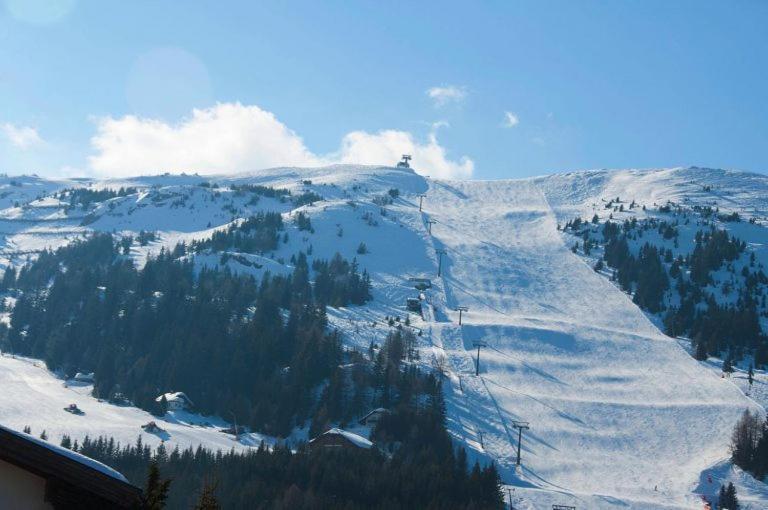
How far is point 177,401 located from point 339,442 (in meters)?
21.8

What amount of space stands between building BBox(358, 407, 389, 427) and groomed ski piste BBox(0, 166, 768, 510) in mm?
6128

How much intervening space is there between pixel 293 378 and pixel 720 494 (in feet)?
126

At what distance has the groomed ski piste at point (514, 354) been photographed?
6631 cm

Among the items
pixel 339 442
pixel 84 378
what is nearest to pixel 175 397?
pixel 84 378

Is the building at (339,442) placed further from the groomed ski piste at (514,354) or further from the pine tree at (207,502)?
the pine tree at (207,502)

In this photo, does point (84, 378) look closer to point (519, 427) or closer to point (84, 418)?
point (84, 418)

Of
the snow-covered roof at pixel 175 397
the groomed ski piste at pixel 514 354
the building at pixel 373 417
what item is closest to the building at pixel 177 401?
the snow-covered roof at pixel 175 397

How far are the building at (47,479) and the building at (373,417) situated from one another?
64.8 m

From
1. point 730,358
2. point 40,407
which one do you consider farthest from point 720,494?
point 40,407

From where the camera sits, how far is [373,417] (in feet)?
232

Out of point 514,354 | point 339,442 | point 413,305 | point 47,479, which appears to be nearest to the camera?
point 47,479

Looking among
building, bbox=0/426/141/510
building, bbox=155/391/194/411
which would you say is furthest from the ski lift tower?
building, bbox=0/426/141/510

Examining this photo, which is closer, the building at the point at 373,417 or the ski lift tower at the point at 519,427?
the ski lift tower at the point at 519,427

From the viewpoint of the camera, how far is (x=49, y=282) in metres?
116
